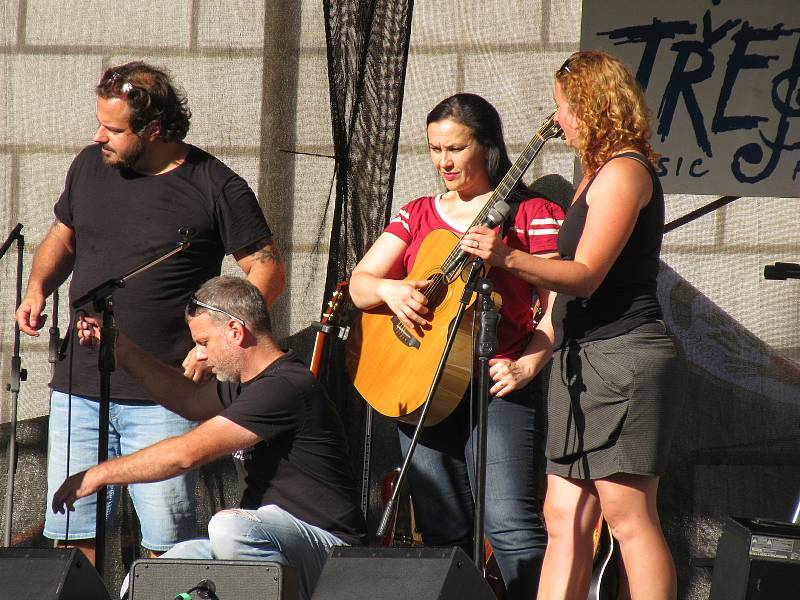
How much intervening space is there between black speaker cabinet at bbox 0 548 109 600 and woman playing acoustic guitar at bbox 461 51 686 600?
1.10 meters

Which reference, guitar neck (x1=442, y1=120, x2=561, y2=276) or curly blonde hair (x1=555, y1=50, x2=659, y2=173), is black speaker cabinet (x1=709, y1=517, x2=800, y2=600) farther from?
guitar neck (x1=442, y1=120, x2=561, y2=276)

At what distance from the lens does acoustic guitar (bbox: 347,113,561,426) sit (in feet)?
10.7

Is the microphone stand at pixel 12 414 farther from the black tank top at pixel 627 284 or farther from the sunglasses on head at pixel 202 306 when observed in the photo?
the black tank top at pixel 627 284

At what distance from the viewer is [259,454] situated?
3064 millimetres

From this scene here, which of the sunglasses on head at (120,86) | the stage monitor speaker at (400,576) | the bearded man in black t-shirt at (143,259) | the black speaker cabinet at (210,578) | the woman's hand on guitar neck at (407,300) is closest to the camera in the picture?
the stage monitor speaker at (400,576)

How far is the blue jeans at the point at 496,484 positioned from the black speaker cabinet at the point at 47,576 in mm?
1198

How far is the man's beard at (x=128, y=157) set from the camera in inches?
140

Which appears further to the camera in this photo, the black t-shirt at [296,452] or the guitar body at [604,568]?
the guitar body at [604,568]

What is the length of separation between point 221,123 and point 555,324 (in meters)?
1.67

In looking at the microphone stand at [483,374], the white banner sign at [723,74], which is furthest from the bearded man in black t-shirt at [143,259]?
the white banner sign at [723,74]

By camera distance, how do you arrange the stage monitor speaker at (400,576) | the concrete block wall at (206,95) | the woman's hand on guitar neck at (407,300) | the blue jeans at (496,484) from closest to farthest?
the stage monitor speaker at (400,576), the blue jeans at (496,484), the woman's hand on guitar neck at (407,300), the concrete block wall at (206,95)

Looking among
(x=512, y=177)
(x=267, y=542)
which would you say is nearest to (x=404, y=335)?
(x=512, y=177)

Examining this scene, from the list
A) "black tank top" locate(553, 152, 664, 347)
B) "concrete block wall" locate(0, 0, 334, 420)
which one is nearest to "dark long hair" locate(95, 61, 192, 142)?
"concrete block wall" locate(0, 0, 334, 420)

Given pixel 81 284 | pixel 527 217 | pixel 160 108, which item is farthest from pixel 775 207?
pixel 81 284
